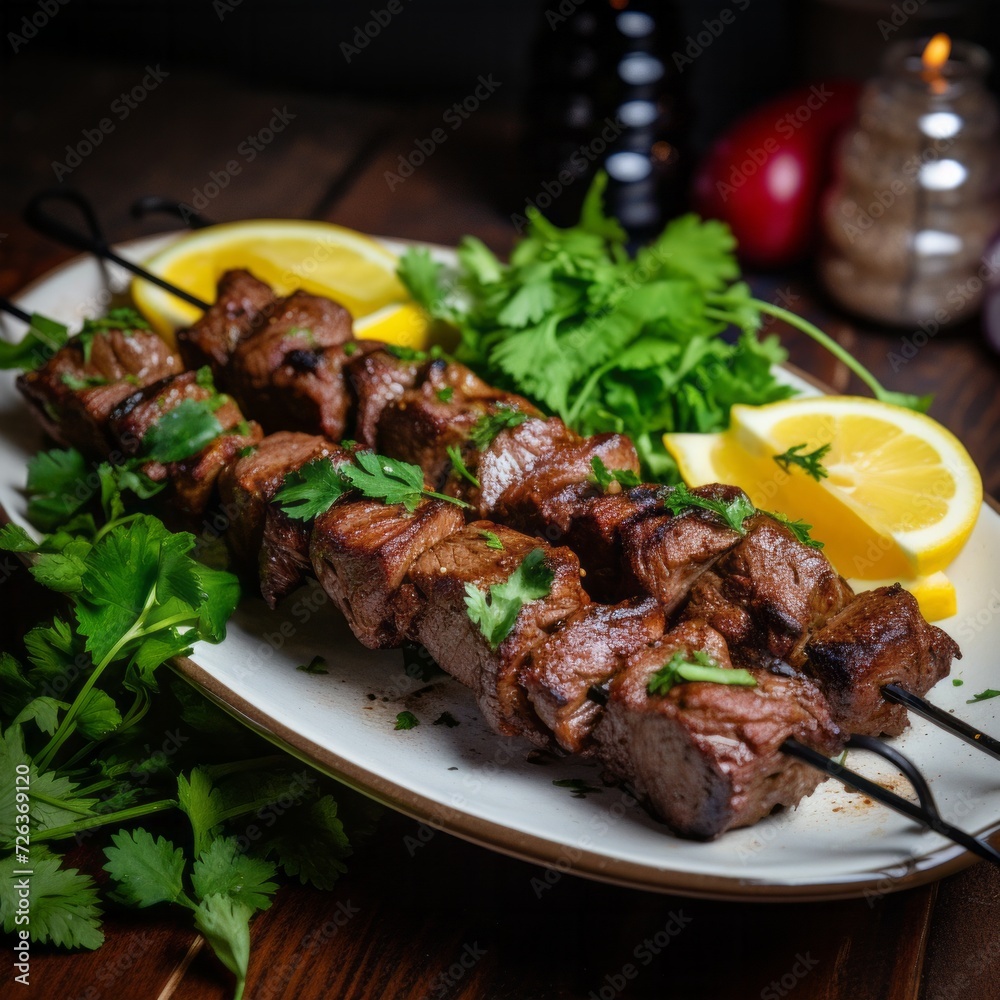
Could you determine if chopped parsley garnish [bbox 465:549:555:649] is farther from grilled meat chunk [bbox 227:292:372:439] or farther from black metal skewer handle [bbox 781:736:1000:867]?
grilled meat chunk [bbox 227:292:372:439]

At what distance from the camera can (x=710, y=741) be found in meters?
2.15

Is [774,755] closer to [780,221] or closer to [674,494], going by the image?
[674,494]

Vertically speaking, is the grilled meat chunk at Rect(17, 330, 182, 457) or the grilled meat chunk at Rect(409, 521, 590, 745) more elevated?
the grilled meat chunk at Rect(17, 330, 182, 457)

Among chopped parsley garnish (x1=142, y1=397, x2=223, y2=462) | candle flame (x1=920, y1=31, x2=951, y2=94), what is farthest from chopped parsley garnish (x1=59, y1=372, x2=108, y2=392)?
candle flame (x1=920, y1=31, x2=951, y2=94)

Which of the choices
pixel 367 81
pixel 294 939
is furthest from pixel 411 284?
pixel 367 81

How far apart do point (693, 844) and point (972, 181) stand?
332cm

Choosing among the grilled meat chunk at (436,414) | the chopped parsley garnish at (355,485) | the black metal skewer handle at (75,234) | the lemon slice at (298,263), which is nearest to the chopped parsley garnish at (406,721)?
the chopped parsley garnish at (355,485)

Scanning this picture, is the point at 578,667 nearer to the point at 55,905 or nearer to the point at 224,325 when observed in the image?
the point at 55,905

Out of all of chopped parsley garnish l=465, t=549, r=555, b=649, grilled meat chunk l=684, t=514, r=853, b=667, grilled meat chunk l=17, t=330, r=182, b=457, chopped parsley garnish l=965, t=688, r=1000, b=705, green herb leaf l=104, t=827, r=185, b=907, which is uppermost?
grilled meat chunk l=17, t=330, r=182, b=457

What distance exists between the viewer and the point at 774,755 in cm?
220

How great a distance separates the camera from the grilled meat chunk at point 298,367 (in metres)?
3.24

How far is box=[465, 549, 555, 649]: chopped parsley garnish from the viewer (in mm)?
2451

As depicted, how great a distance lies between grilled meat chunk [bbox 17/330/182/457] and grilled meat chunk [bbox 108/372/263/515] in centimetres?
11

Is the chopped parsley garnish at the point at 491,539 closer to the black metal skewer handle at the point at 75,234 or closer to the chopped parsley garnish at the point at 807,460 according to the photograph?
the chopped parsley garnish at the point at 807,460
